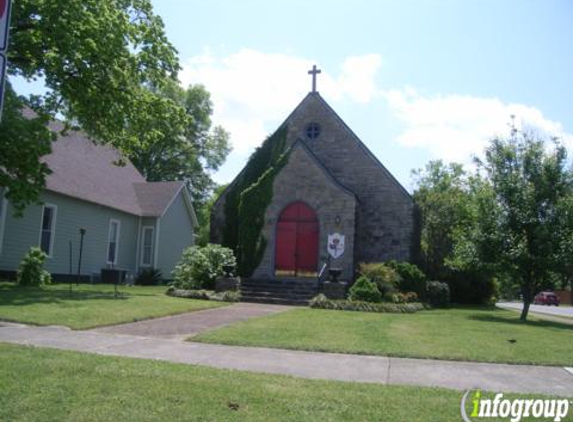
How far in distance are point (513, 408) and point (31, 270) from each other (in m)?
16.9

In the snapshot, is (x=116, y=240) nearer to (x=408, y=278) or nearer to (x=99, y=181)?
(x=99, y=181)

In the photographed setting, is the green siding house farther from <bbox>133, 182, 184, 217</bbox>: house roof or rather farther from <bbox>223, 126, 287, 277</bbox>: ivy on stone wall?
<bbox>223, 126, 287, 277</bbox>: ivy on stone wall

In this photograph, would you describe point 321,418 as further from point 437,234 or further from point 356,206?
point 437,234

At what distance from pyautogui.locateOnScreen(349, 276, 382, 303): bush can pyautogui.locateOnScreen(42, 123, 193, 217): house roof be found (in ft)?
33.3

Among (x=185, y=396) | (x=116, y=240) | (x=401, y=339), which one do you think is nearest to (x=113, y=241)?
(x=116, y=240)

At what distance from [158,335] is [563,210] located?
513 inches

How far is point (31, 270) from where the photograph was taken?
18.2 meters

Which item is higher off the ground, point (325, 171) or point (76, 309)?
point (325, 171)

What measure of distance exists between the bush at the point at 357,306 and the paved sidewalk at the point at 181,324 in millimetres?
3768

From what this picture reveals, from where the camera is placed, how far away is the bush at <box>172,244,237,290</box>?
20.3 m

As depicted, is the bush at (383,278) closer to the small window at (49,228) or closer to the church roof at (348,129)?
the church roof at (348,129)

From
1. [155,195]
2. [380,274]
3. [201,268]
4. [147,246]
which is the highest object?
[155,195]

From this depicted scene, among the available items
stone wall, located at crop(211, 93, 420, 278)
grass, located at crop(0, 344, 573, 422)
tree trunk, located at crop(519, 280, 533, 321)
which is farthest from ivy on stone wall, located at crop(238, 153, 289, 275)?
grass, located at crop(0, 344, 573, 422)

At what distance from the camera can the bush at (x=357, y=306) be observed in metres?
17.0
